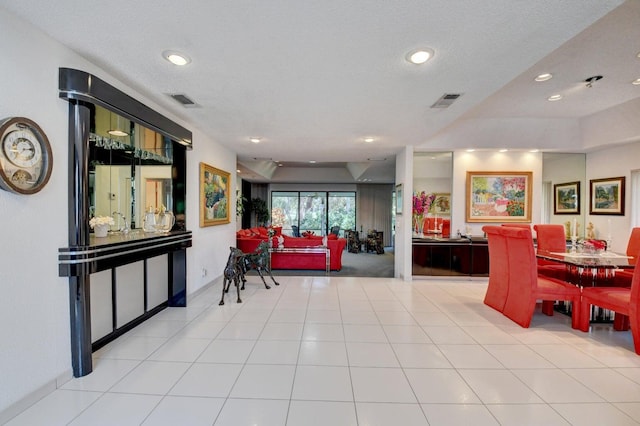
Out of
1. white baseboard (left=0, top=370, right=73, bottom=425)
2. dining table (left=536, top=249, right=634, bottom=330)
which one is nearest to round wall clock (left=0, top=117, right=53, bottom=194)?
white baseboard (left=0, top=370, right=73, bottom=425)

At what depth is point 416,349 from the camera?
2729 millimetres

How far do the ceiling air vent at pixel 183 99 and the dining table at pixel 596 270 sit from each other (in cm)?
468

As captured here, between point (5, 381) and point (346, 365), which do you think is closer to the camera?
point (5, 381)

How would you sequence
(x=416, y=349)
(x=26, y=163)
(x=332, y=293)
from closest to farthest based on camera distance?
1. (x=26, y=163)
2. (x=416, y=349)
3. (x=332, y=293)

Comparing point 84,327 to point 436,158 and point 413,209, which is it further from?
point 436,158

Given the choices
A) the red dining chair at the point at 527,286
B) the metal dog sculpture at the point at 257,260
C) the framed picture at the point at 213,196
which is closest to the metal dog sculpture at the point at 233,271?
the metal dog sculpture at the point at 257,260

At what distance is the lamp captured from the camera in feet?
8.86

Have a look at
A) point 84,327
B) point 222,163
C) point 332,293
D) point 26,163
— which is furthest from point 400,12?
point 222,163

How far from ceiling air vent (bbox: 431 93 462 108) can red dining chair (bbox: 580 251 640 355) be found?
7.61 ft

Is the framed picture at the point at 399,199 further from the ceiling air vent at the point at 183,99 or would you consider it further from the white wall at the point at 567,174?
the ceiling air vent at the point at 183,99

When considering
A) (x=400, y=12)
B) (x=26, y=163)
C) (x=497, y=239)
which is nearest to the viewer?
(x=400, y=12)

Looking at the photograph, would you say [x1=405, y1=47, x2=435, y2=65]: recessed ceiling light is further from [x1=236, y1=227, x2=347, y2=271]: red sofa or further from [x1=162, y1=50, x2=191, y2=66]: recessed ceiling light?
[x1=236, y1=227, x2=347, y2=271]: red sofa

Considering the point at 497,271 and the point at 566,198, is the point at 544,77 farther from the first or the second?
the point at 566,198

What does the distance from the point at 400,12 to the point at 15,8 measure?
A: 2360 mm
